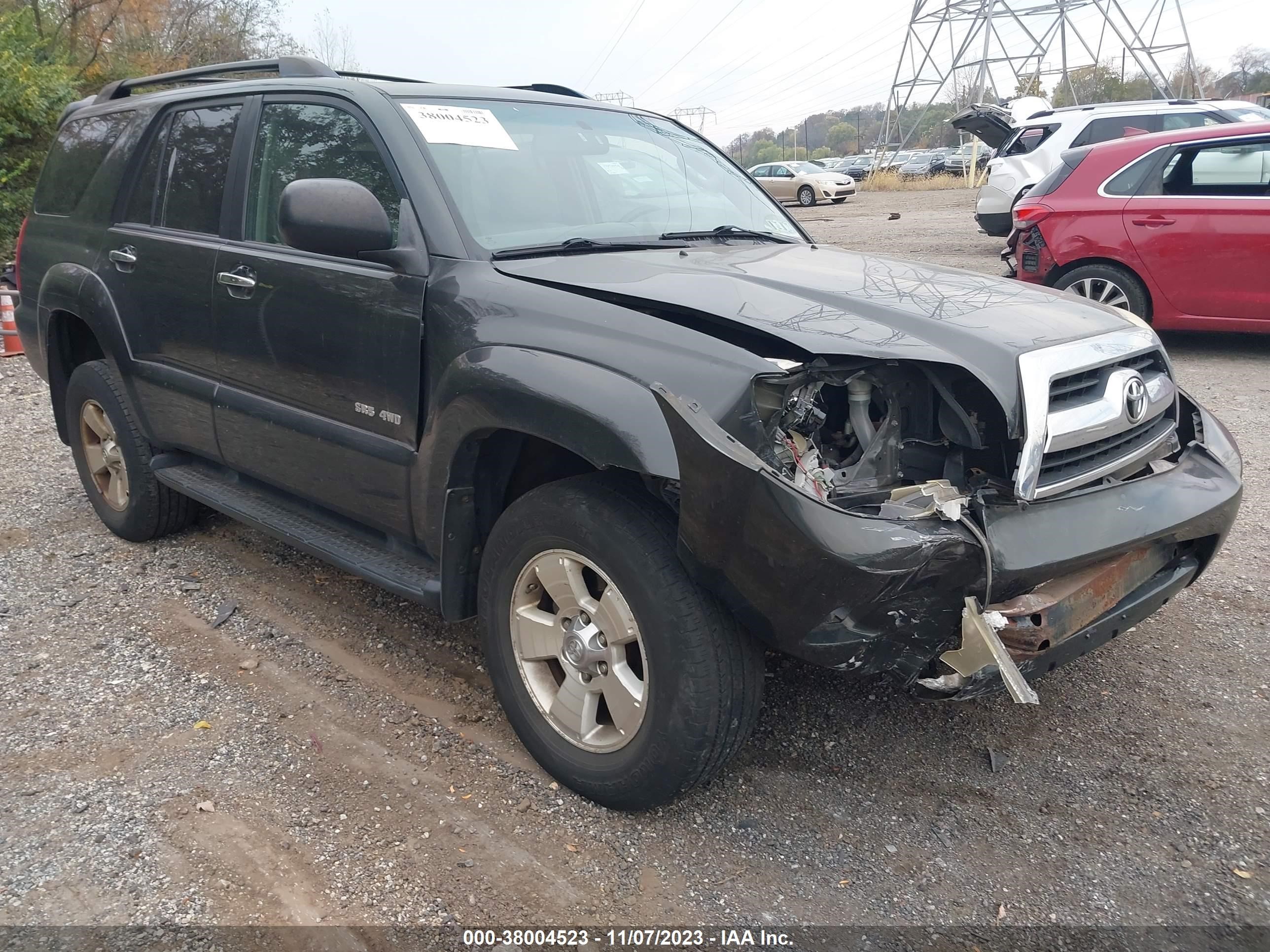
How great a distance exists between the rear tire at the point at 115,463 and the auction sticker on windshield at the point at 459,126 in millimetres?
2042

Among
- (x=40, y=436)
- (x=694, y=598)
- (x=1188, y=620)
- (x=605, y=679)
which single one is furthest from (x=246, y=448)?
(x=40, y=436)

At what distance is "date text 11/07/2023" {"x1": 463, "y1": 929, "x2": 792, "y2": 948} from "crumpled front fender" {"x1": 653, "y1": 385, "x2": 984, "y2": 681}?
2.14ft

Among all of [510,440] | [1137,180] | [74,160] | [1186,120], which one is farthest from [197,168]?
[1186,120]

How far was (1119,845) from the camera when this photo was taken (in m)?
2.53

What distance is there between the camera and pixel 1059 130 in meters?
12.4

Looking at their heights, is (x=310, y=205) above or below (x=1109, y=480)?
above

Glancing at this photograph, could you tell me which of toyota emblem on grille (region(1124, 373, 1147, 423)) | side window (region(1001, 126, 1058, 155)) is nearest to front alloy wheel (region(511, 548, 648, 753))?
toyota emblem on grille (region(1124, 373, 1147, 423))

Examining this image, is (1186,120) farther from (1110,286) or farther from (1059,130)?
(1110,286)

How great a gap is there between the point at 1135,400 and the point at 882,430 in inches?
30.9

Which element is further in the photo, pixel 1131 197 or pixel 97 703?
pixel 1131 197

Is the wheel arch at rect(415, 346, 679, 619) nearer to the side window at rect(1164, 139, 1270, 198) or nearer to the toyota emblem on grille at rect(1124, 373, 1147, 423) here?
the toyota emblem on grille at rect(1124, 373, 1147, 423)

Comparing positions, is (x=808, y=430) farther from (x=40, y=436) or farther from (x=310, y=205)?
(x=40, y=436)

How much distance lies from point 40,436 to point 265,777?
5.08 m

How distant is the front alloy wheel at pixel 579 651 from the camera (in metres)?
2.51
